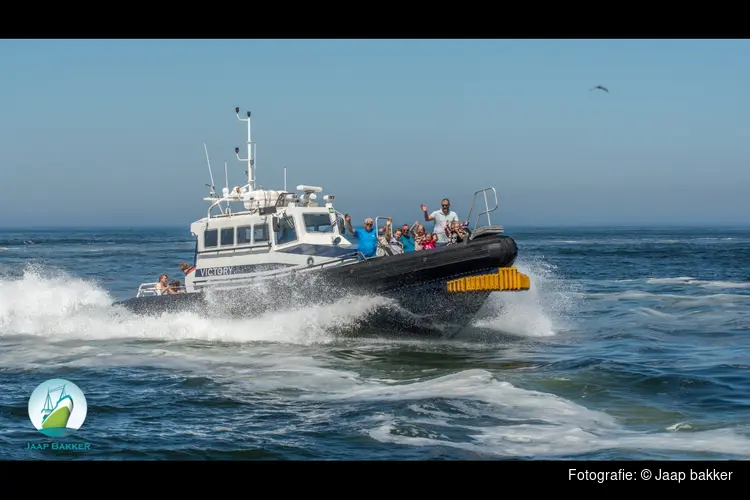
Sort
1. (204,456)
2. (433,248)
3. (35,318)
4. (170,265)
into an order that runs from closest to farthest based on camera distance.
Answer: (204,456), (433,248), (35,318), (170,265)

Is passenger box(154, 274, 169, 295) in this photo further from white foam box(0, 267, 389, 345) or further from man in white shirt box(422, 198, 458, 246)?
man in white shirt box(422, 198, 458, 246)

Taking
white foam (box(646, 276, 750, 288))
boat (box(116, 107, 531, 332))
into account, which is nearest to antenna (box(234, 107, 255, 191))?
boat (box(116, 107, 531, 332))

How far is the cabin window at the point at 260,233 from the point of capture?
15.2 metres

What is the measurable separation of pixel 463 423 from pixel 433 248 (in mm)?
5367

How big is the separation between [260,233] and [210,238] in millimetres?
1068

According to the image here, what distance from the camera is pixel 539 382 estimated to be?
10.9 metres

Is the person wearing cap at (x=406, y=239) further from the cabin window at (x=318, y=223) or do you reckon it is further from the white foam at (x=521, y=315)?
the white foam at (x=521, y=315)

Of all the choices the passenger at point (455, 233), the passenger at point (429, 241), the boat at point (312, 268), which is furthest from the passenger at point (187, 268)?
the passenger at point (455, 233)

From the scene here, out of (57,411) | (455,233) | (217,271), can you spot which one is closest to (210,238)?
(217,271)

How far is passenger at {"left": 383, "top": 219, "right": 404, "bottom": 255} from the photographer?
14711mm

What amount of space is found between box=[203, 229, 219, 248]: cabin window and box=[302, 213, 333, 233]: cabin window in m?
1.75
